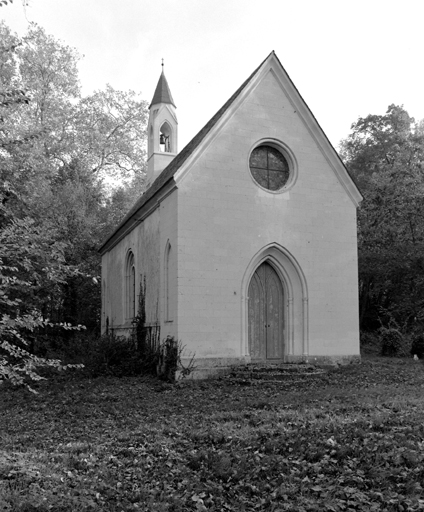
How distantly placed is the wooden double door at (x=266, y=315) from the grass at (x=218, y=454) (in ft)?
15.5

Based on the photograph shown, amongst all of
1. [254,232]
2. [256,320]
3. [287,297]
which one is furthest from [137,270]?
[287,297]

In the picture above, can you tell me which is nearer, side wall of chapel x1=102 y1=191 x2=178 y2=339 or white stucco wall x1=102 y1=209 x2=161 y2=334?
side wall of chapel x1=102 y1=191 x2=178 y2=339

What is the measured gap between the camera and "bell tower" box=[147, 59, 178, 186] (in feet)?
84.0

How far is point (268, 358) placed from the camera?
651 inches

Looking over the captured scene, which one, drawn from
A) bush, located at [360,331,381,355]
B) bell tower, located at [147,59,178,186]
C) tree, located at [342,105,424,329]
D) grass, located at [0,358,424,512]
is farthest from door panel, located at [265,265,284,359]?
bell tower, located at [147,59,178,186]

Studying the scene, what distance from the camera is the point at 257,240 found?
16.2 metres

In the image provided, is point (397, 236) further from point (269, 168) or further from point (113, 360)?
point (113, 360)

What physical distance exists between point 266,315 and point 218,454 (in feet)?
31.8

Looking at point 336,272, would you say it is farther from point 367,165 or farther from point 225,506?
point 367,165

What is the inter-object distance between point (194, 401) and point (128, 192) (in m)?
25.0

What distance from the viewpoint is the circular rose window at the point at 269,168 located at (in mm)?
16825

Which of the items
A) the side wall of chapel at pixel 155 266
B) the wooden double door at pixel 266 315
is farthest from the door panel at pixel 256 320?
the side wall of chapel at pixel 155 266

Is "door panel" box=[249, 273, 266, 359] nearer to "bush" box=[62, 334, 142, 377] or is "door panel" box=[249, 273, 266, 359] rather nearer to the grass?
"bush" box=[62, 334, 142, 377]

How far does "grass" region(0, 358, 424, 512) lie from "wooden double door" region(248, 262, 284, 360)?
4.72 metres
